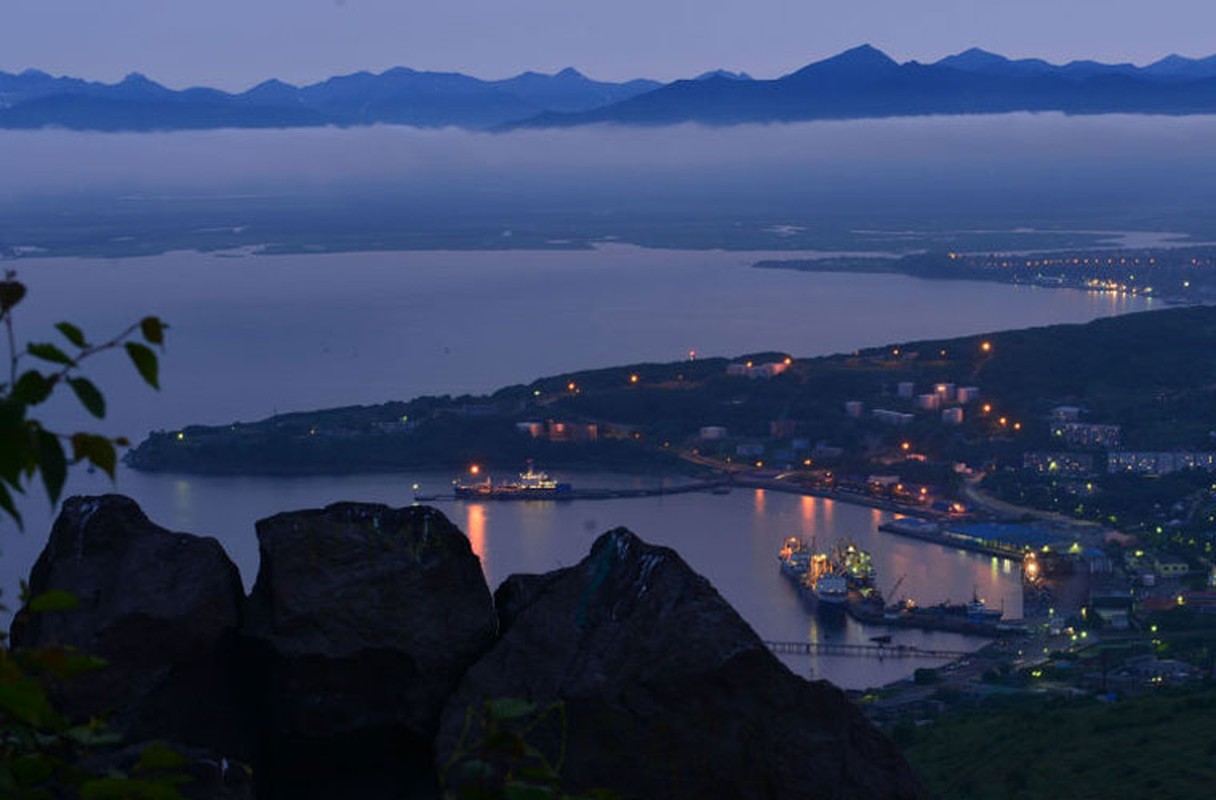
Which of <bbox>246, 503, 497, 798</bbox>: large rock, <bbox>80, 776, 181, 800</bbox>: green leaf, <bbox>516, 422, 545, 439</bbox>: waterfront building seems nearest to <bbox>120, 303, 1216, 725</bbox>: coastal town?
<bbox>516, 422, 545, 439</bbox>: waterfront building

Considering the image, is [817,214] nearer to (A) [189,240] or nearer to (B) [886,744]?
(A) [189,240]

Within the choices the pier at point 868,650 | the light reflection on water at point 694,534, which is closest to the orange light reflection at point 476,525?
the light reflection on water at point 694,534

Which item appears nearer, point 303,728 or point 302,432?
point 303,728

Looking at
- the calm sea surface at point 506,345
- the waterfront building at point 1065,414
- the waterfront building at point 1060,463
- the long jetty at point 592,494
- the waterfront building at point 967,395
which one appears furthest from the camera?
the waterfront building at point 967,395

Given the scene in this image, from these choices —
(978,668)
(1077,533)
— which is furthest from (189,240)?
(978,668)

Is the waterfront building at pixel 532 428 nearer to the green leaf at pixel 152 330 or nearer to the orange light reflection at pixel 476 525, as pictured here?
the orange light reflection at pixel 476 525

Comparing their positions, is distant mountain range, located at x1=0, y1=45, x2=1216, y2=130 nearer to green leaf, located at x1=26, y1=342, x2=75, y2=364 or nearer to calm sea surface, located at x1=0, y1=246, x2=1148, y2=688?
calm sea surface, located at x1=0, y1=246, x2=1148, y2=688
